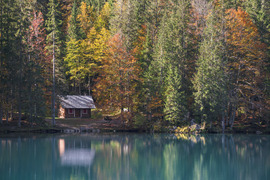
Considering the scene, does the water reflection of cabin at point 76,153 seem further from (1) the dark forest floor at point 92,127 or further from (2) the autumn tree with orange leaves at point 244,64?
(2) the autumn tree with orange leaves at point 244,64

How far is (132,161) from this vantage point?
24562 mm

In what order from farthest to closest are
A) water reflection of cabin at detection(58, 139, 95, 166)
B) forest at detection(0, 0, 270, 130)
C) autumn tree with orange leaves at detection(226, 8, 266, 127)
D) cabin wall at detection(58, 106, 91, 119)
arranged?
cabin wall at detection(58, 106, 91, 119)
autumn tree with orange leaves at detection(226, 8, 266, 127)
forest at detection(0, 0, 270, 130)
water reflection of cabin at detection(58, 139, 95, 166)

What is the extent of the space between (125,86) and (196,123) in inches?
437

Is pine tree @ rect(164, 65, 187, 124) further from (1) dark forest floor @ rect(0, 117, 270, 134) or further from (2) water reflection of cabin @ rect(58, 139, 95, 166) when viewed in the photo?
(2) water reflection of cabin @ rect(58, 139, 95, 166)

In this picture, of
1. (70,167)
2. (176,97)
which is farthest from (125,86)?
(70,167)

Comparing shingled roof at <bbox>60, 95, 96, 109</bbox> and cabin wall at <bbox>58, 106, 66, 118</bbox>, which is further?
cabin wall at <bbox>58, 106, 66, 118</bbox>

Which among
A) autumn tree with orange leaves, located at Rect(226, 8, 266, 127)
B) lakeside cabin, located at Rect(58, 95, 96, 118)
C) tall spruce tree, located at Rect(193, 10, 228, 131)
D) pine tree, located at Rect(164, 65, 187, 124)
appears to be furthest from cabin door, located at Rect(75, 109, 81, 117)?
autumn tree with orange leaves, located at Rect(226, 8, 266, 127)

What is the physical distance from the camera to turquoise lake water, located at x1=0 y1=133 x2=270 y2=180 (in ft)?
65.0

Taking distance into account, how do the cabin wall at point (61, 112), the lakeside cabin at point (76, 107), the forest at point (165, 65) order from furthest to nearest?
1. the cabin wall at point (61, 112)
2. the lakeside cabin at point (76, 107)
3. the forest at point (165, 65)

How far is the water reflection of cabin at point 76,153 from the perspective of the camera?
2386 centimetres

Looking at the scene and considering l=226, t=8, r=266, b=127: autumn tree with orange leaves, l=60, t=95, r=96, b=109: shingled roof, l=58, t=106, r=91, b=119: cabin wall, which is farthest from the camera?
l=58, t=106, r=91, b=119: cabin wall

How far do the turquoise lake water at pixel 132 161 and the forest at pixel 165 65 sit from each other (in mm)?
12677

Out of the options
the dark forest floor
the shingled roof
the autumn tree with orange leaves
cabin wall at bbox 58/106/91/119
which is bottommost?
the dark forest floor

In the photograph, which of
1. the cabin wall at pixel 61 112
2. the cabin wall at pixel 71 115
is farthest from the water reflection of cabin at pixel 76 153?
the cabin wall at pixel 61 112
